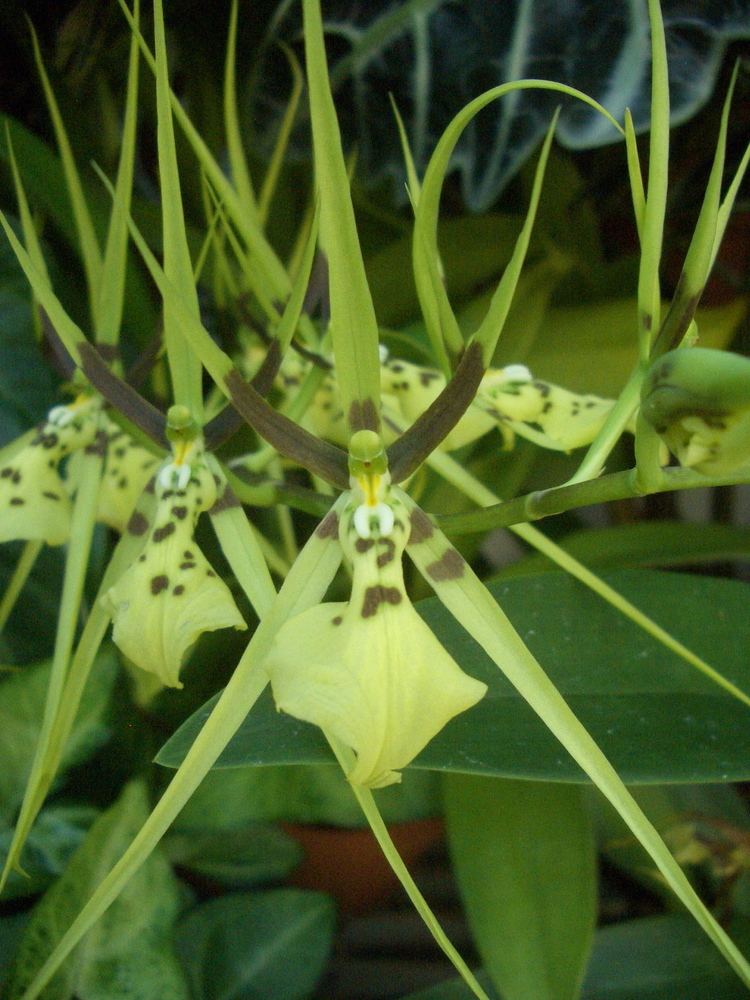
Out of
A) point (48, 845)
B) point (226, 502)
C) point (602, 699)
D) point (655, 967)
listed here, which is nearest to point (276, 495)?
point (226, 502)

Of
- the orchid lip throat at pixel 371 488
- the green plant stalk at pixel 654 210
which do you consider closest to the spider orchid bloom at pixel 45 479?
the orchid lip throat at pixel 371 488

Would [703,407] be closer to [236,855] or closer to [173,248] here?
[173,248]

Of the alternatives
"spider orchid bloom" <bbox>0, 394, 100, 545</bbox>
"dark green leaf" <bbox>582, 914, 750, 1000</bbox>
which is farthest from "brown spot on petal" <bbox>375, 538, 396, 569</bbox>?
"dark green leaf" <bbox>582, 914, 750, 1000</bbox>

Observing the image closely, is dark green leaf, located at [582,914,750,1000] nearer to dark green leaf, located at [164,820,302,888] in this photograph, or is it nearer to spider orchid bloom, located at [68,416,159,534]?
dark green leaf, located at [164,820,302,888]

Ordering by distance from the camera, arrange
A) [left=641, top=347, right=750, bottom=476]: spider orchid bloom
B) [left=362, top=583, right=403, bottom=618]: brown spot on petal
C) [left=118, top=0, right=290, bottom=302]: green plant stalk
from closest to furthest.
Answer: [left=641, top=347, right=750, bottom=476]: spider orchid bloom
[left=362, top=583, right=403, bottom=618]: brown spot on petal
[left=118, top=0, right=290, bottom=302]: green plant stalk

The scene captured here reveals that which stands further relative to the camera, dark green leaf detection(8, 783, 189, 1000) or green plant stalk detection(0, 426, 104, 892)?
dark green leaf detection(8, 783, 189, 1000)

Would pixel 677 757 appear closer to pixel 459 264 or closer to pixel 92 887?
pixel 92 887
